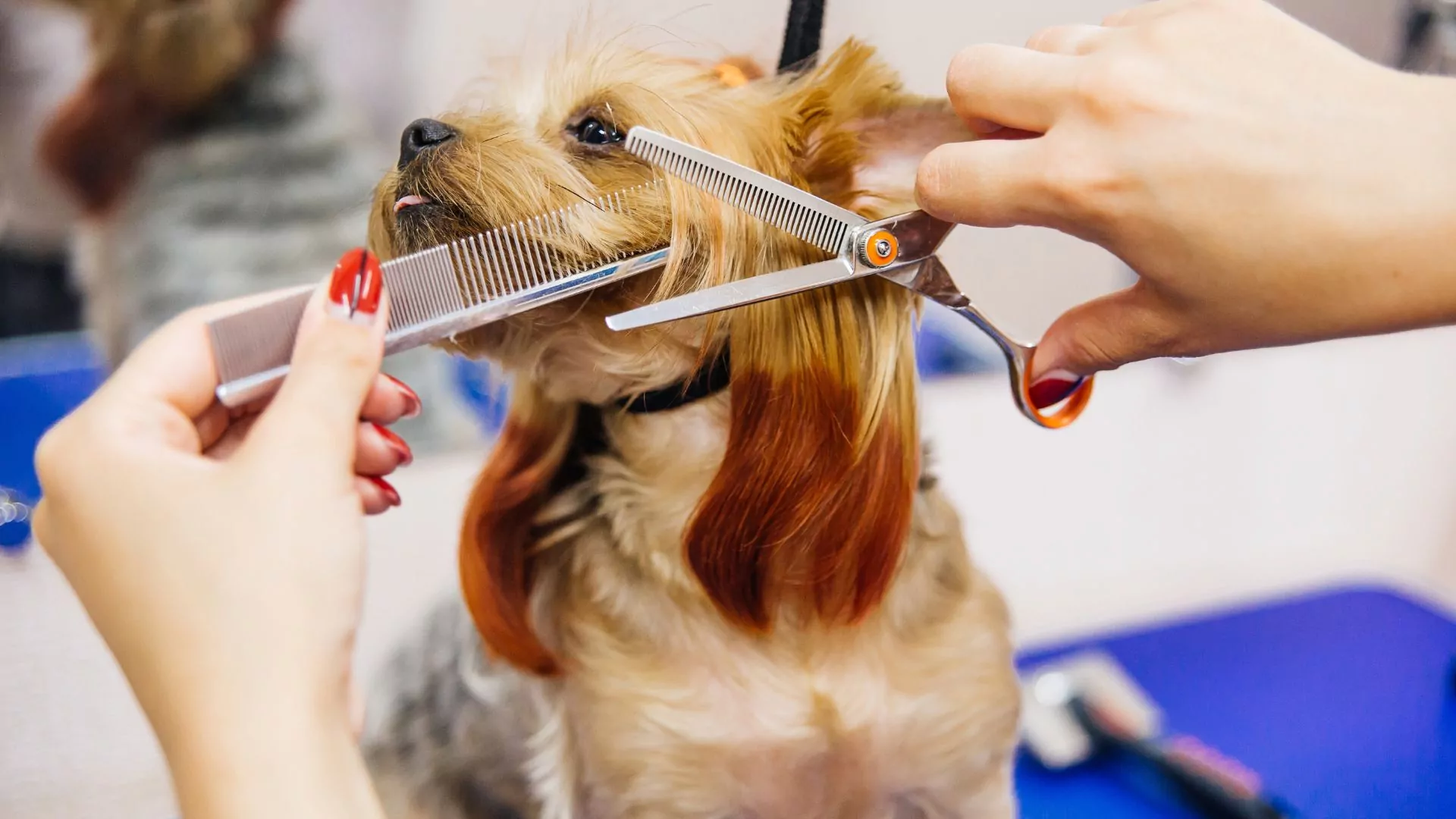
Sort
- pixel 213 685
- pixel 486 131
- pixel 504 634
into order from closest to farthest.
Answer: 1. pixel 213 685
2. pixel 486 131
3. pixel 504 634

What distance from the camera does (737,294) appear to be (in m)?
0.56

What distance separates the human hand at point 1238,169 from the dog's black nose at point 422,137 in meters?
0.30

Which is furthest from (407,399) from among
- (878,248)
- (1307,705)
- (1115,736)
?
(1307,705)

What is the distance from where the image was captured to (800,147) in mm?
615

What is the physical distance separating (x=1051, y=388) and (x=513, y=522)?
15.5 inches

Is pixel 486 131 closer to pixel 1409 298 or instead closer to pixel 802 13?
pixel 802 13

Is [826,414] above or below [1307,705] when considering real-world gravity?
above

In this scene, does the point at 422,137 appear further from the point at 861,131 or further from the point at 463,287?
the point at 861,131

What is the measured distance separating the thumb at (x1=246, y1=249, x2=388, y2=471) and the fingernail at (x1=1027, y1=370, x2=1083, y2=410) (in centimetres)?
40

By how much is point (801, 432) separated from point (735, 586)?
0.13m

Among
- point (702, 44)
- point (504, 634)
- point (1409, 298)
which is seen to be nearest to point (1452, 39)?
point (1409, 298)

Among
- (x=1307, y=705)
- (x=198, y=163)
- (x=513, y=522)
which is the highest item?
(x=198, y=163)

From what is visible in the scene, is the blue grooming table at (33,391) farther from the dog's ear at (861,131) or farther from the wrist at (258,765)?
the dog's ear at (861,131)

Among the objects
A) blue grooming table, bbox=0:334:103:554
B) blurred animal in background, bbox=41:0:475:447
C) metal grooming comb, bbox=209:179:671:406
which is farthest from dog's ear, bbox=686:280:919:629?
blue grooming table, bbox=0:334:103:554
